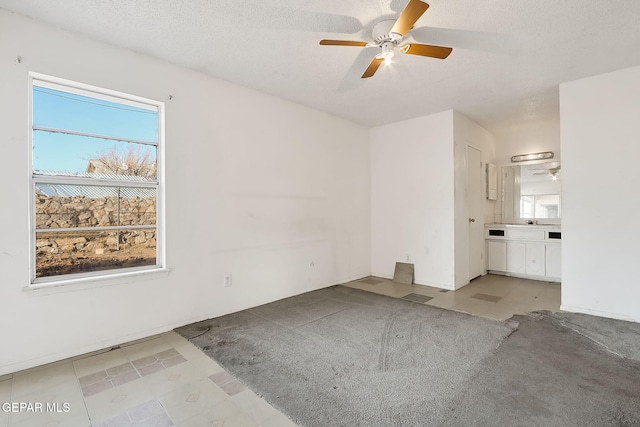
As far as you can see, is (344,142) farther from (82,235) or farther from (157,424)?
(157,424)

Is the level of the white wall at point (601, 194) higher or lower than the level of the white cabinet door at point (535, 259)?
higher

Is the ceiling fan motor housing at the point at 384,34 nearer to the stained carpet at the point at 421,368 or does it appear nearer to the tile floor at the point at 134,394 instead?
the stained carpet at the point at 421,368

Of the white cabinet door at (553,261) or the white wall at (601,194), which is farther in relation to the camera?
the white cabinet door at (553,261)

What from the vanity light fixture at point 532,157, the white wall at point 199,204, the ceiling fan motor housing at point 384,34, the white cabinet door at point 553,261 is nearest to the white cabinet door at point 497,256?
the white cabinet door at point 553,261

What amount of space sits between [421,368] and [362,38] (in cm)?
278

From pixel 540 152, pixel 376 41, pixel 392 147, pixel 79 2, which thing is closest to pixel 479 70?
pixel 376 41

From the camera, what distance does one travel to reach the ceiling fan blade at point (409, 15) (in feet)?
5.92

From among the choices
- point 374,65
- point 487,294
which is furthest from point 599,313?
point 374,65

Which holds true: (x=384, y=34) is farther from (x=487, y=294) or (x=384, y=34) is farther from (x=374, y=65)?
(x=487, y=294)

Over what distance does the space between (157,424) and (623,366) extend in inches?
130

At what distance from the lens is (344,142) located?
503cm

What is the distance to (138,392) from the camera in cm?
200

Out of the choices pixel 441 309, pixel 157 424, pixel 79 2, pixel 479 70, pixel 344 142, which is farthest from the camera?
pixel 344 142

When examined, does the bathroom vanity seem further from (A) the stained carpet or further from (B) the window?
(B) the window
